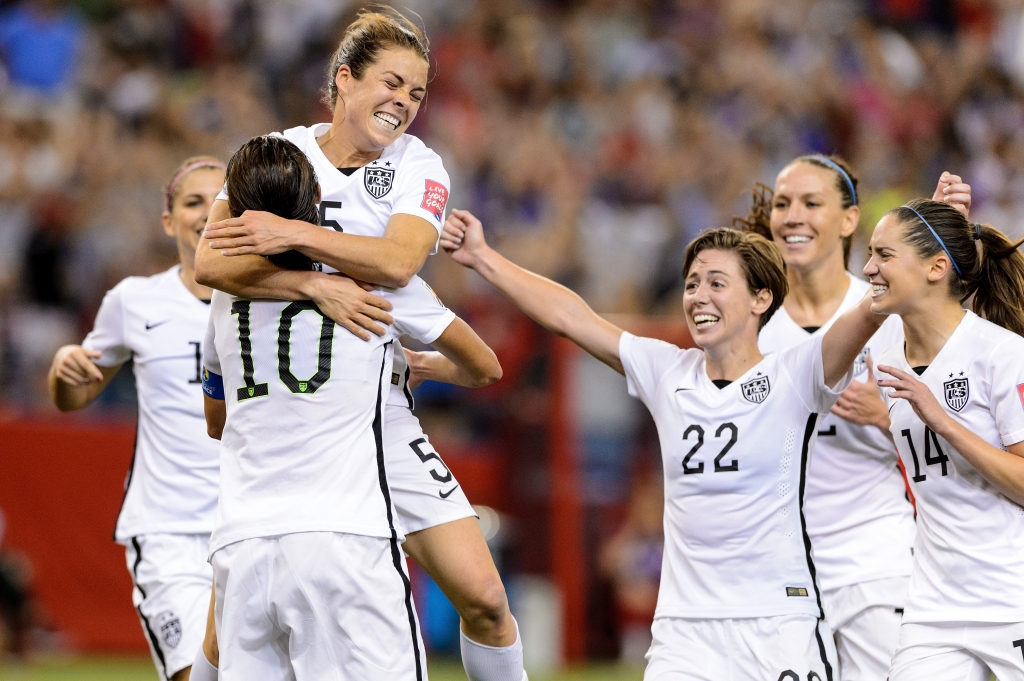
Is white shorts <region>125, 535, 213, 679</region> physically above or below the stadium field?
above

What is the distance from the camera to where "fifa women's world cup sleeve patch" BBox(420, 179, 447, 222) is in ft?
15.1

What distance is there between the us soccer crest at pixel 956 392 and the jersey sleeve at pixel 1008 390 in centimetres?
9

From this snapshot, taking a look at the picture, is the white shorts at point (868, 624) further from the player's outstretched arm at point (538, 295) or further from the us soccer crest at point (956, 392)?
the player's outstretched arm at point (538, 295)

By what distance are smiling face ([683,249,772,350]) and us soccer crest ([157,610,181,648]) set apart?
2.61 m

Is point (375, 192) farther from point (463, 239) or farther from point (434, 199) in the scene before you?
point (463, 239)

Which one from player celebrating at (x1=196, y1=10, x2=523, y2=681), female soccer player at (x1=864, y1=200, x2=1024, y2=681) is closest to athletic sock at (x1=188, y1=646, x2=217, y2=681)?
player celebrating at (x1=196, y1=10, x2=523, y2=681)

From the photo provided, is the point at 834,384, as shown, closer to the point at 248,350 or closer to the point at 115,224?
the point at 248,350

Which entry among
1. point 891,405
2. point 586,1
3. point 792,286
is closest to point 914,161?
point 586,1

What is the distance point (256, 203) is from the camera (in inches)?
167

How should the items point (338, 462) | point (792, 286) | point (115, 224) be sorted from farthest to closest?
point (115, 224)
point (792, 286)
point (338, 462)

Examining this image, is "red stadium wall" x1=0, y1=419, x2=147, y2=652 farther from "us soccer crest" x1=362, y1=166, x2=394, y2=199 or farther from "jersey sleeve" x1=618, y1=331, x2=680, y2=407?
"us soccer crest" x1=362, y1=166, x2=394, y2=199

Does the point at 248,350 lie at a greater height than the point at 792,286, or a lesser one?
lesser

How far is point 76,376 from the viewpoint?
595 cm

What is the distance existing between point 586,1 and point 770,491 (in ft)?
40.6
